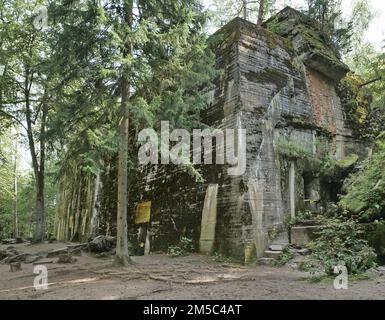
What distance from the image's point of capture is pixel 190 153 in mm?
11383

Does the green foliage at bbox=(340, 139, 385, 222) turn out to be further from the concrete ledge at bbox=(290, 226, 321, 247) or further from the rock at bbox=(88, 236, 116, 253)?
the rock at bbox=(88, 236, 116, 253)

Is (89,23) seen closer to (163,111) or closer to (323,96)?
(163,111)

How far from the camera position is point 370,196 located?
867cm

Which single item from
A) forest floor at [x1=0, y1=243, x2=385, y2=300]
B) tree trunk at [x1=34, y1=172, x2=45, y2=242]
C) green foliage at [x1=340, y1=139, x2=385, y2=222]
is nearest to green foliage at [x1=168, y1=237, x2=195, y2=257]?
forest floor at [x1=0, y1=243, x2=385, y2=300]

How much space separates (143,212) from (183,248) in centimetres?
266

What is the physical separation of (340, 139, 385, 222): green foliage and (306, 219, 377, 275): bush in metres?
0.57

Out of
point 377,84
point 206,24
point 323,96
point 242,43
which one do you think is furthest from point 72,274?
point 377,84

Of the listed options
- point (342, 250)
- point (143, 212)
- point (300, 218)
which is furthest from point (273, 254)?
point (143, 212)

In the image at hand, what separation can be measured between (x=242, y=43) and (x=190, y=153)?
11.5ft

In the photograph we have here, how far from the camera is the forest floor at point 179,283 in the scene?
5861 millimetres

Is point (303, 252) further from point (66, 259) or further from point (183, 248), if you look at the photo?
point (66, 259)

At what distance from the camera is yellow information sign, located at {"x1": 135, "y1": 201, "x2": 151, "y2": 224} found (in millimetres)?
12862

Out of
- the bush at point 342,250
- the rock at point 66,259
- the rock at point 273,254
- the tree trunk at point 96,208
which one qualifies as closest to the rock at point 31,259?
the rock at point 66,259

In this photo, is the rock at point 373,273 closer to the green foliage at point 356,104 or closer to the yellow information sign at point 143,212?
the yellow information sign at point 143,212
